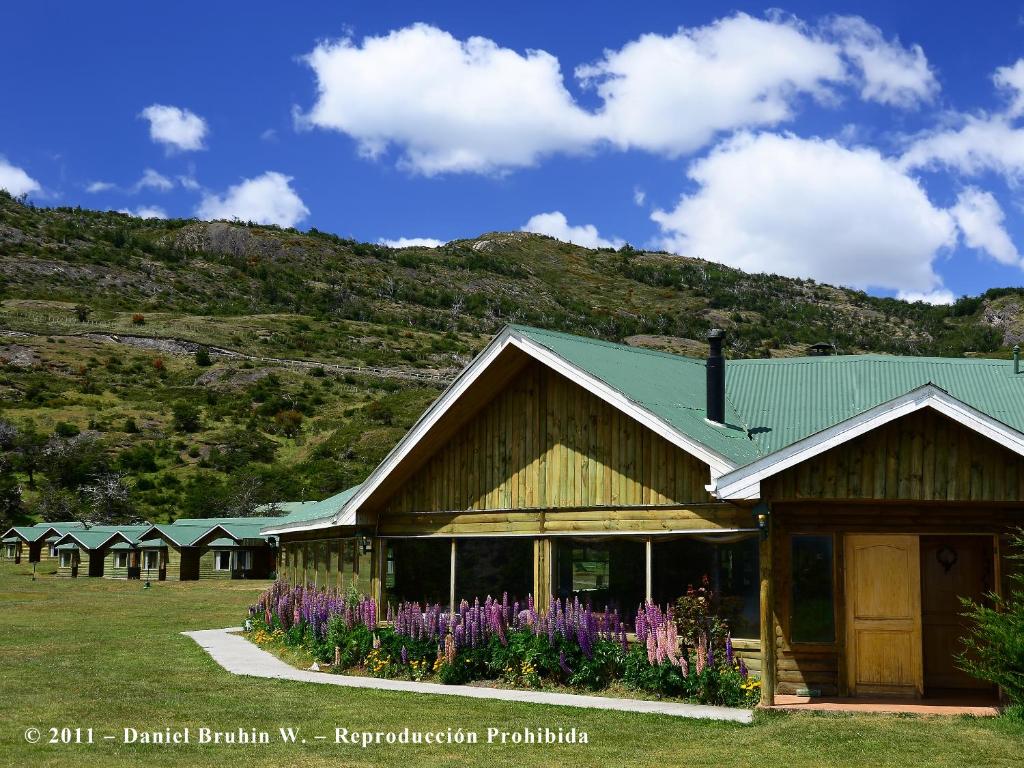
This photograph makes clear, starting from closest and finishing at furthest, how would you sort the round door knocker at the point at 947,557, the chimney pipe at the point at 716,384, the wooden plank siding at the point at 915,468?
the wooden plank siding at the point at 915,468
the round door knocker at the point at 947,557
the chimney pipe at the point at 716,384

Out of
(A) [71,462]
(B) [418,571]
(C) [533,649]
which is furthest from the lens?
(A) [71,462]

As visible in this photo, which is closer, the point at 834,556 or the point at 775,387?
the point at 834,556

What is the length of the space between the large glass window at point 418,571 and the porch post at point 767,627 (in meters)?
5.87

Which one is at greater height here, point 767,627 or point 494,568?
point 494,568

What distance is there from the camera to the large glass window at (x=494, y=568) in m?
16.8

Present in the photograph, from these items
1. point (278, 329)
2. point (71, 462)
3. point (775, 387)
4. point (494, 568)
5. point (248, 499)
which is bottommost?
point (494, 568)

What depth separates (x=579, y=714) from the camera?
13.1 metres

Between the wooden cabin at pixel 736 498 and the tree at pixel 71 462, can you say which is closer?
the wooden cabin at pixel 736 498

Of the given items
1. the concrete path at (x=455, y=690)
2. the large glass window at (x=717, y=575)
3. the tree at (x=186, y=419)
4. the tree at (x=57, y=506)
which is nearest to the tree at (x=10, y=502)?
the tree at (x=57, y=506)

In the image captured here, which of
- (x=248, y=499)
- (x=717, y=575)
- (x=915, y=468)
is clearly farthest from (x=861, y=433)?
(x=248, y=499)

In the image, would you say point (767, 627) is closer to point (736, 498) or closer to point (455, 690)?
point (736, 498)

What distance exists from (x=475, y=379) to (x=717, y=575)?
447cm

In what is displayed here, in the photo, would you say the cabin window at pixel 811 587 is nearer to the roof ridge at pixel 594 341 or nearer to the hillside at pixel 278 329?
the roof ridge at pixel 594 341

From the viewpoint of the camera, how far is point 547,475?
650 inches
